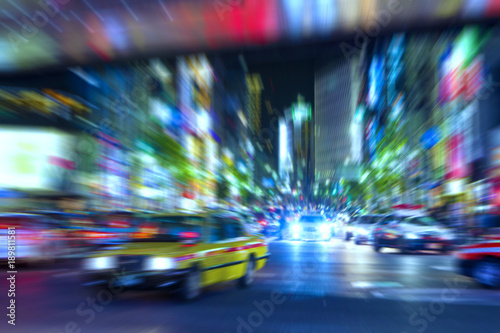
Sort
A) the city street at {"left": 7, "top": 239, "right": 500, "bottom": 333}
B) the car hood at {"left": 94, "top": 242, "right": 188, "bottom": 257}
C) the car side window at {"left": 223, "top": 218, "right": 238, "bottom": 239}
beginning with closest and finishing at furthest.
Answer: the city street at {"left": 7, "top": 239, "right": 500, "bottom": 333}
the car hood at {"left": 94, "top": 242, "right": 188, "bottom": 257}
the car side window at {"left": 223, "top": 218, "right": 238, "bottom": 239}

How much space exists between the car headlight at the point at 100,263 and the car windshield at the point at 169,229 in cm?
76

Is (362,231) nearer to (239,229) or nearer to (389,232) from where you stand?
(389,232)

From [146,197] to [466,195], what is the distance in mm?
24901

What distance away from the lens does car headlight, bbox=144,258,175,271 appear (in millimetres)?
6715

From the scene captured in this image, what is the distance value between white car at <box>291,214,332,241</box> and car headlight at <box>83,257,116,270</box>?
2112 centimetres

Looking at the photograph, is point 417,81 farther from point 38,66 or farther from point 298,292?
point 298,292

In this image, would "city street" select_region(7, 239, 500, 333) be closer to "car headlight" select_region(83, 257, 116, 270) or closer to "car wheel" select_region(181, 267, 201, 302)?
"car wheel" select_region(181, 267, 201, 302)

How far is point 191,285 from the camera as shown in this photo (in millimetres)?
7047

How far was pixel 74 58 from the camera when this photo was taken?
74.7 feet

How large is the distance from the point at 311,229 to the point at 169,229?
67.1 feet

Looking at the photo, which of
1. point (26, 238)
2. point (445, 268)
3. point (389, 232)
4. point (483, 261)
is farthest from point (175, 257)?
point (389, 232)

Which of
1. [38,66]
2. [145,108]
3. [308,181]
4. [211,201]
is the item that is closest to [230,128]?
[211,201]

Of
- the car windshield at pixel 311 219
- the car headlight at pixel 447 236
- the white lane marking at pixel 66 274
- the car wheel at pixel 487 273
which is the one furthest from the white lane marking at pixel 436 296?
the car windshield at pixel 311 219

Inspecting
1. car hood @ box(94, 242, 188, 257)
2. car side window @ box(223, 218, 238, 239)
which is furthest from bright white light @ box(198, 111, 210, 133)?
car hood @ box(94, 242, 188, 257)
